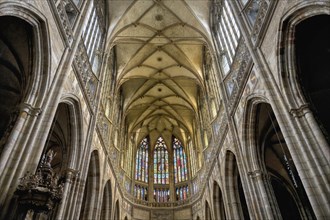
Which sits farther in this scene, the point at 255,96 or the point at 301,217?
the point at 301,217

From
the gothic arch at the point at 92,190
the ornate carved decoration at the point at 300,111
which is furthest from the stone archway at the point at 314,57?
the gothic arch at the point at 92,190

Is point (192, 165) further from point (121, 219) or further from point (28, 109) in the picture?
point (28, 109)

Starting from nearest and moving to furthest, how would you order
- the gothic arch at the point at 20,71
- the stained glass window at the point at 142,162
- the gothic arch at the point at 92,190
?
the gothic arch at the point at 20,71 → the gothic arch at the point at 92,190 → the stained glass window at the point at 142,162

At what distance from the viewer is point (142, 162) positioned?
3091 centimetres

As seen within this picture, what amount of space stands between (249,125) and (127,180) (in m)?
17.1

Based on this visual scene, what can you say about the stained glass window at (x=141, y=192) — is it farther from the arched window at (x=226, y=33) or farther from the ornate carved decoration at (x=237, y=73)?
the arched window at (x=226, y=33)

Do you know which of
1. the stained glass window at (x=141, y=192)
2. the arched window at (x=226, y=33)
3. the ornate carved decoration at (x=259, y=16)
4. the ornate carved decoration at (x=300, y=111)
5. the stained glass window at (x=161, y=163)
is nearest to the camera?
the ornate carved decoration at (x=300, y=111)

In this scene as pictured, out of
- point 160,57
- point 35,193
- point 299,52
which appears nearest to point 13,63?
point 35,193

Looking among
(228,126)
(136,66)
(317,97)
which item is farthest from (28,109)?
(136,66)

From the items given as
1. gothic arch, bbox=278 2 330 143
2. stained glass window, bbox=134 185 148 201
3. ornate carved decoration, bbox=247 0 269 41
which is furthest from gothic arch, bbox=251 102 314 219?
stained glass window, bbox=134 185 148 201

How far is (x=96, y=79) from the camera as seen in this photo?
1555 centimetres

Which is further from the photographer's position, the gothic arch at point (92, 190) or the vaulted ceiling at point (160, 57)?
the vaulted ceiling at point (160, 57)

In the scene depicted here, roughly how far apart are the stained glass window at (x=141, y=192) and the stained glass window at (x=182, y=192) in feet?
11.3

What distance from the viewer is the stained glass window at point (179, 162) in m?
29.5
